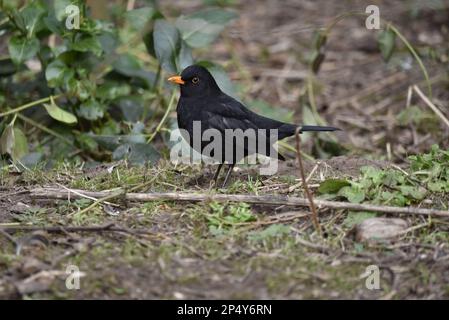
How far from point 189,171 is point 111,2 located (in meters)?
5.43

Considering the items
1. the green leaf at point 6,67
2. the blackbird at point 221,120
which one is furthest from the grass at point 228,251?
the green leaf at point 6,67

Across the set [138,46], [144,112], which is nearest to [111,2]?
[138,46]

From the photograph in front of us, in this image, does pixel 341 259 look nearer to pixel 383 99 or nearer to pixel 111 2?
pixel 383 99

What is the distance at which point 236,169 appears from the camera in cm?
572

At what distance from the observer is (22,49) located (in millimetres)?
6031

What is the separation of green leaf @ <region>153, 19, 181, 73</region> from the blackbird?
0.49 m

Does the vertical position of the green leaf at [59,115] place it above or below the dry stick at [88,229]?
above

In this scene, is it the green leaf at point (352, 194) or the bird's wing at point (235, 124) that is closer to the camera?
the green leaf at point (352, 194)

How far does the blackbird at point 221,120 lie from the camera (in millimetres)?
5242

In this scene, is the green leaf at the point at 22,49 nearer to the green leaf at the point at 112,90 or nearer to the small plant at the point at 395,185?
the green leaf at the point at 112,90

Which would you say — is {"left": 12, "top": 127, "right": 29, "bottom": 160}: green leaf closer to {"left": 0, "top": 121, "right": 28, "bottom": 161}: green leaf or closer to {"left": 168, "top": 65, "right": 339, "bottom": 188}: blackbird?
{"left": 0, "top": 121, "right": 28, "bottom": 161}: green leaf

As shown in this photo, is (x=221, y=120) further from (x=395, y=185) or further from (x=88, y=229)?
(x=88, y=229)

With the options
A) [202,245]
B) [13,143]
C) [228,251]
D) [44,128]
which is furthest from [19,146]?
[228,251]

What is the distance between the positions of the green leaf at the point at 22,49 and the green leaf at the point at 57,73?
0.19 m
